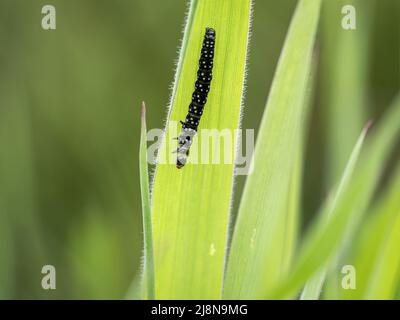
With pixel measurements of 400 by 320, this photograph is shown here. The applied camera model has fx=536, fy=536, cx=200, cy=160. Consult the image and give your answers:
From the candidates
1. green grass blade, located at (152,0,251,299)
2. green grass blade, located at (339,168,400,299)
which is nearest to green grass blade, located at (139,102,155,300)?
green grass blade, located at (152,0,251,299)

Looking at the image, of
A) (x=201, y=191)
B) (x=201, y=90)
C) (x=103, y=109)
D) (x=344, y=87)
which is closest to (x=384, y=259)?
(x=201, y=191)

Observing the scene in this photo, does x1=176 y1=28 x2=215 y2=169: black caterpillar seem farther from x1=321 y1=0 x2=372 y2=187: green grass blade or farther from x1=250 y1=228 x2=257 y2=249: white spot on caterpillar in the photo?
x1=321 y1=0 x2=372 y2=187: green grass blade

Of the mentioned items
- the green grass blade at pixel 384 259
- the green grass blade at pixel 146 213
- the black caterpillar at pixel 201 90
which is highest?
the black caterpillar at pixel 201 90

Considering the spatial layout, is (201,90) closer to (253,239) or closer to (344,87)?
(253,239)

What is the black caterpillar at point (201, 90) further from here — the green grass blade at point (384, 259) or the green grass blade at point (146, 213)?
the green grass blade at point (384, 259)

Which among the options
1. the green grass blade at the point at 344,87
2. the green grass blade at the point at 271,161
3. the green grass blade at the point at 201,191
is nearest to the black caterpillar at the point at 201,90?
the green grass blade at the point at 201,191

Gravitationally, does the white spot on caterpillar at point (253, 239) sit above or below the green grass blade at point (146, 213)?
below
